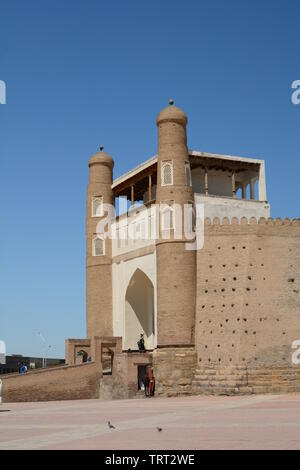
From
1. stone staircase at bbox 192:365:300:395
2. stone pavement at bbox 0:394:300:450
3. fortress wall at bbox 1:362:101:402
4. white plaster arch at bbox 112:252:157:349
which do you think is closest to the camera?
stone pavement at bbox 0:394:300:450

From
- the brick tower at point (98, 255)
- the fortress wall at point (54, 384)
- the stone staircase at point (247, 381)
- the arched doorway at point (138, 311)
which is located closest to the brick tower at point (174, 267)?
the stone staircase at point (247, 381)

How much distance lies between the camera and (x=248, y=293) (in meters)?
28.7

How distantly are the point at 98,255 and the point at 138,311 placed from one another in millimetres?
3855

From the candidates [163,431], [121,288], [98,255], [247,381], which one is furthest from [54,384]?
[163,431]

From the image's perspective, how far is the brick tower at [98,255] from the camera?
36.8m

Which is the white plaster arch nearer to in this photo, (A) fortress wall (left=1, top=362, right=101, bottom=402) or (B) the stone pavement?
(A) fortress wall (left=1, top=362, right=101, bottom=402)

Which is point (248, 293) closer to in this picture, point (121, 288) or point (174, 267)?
point (174, 267)

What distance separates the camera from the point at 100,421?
15.9 meters

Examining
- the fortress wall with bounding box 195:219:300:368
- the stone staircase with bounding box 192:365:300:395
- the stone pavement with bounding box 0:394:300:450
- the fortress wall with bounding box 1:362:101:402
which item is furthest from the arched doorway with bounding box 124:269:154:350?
the stone pavement with bounding box 0:394:300:450

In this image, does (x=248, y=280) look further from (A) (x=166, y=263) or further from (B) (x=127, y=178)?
(B) (x=127, y=178)

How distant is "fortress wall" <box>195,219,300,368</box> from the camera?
2836 cm

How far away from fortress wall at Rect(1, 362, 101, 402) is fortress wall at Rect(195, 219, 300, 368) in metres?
5.37

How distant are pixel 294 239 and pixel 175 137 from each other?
719cm

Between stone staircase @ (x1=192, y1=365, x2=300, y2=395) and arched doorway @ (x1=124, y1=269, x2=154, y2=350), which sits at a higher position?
arched doorway @ (x1=124, y1=269, x2=154, y2=350)
